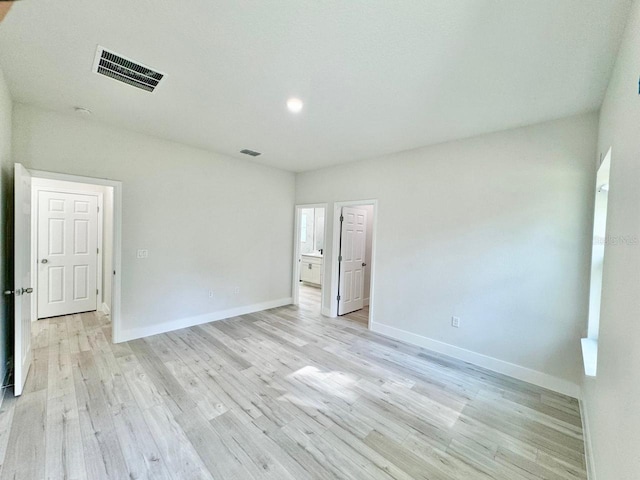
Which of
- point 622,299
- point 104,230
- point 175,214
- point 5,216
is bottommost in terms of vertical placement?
point 622,299

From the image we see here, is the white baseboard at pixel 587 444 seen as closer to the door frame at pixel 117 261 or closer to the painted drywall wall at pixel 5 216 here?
the painted drywall wall at pixel 5 216

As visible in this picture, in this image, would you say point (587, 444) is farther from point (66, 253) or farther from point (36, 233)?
point (36, 233)

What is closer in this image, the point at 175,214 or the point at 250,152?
the point at 175,214

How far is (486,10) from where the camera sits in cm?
141

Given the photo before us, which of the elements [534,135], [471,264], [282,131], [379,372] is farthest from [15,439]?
[534,135]

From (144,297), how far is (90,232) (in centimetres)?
207

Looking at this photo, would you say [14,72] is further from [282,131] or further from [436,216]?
[436,216]

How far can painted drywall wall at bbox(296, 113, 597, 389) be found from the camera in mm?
2533

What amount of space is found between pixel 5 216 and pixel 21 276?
2.26 feet

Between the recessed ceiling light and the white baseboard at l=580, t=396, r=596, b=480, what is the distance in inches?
134

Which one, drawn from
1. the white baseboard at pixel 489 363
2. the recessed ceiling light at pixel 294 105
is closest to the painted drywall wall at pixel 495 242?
the white baseboard at pixel 489 363

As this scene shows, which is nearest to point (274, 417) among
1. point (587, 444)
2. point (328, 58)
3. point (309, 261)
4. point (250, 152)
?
A: point (587, 444)

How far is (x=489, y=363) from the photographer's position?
3008 mm

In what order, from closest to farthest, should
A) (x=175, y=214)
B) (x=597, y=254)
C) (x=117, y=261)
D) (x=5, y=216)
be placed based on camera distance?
(x=597, y=254) < (x=5, y=216) < (x=117, y=261) < (x=175, y=214)
